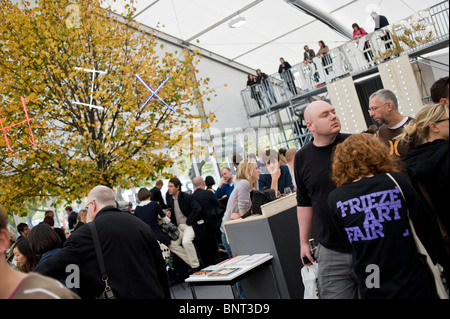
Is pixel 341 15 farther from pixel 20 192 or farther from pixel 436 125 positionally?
pixel 436 125

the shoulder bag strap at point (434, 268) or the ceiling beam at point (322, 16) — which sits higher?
the ceiling beam at point (322, 16)

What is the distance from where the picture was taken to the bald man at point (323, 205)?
2.64 m

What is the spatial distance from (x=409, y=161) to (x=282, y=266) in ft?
8.54

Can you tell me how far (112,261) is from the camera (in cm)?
279

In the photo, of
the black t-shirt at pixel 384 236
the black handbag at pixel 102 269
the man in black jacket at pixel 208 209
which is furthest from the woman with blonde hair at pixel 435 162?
the man in black jacket at pixel 208 209

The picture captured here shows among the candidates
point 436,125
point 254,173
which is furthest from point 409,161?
point 254,173

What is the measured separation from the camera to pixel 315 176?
281cm

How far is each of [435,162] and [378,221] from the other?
707mm

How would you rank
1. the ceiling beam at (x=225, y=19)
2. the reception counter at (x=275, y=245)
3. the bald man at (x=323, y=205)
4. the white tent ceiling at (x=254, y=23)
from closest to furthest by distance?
the bald man at (x=323, y=205), the reception counter at (x=275, y=245), the white tent ceiling at (x=254, y=23), the ceiling beam at (x=225, y=19)

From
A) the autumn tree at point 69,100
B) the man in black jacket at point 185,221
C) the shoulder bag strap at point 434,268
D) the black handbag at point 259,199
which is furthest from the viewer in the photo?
the man in black jacket at point 185,221

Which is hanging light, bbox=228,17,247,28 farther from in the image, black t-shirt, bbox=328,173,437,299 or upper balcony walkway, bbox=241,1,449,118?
black t-shirt, bbox=328,173,437,299

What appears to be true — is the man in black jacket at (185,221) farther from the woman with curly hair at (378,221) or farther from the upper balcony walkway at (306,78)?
the woman with curly hair at (378,221)

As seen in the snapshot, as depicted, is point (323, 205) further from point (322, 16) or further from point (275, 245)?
point (322, 16)

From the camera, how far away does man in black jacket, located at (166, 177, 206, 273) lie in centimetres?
762
